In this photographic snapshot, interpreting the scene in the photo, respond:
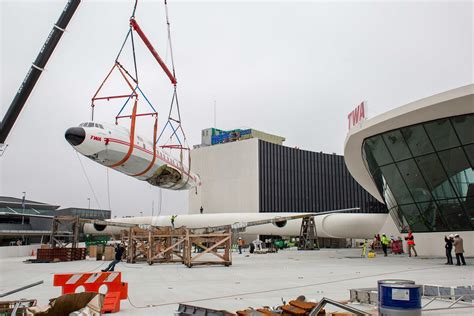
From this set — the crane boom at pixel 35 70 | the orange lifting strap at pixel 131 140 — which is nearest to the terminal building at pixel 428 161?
the orange lifting strap at pixel 131 140

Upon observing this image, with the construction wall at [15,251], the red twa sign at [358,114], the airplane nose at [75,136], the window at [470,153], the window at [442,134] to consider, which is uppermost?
the red twa sign at [358,114]

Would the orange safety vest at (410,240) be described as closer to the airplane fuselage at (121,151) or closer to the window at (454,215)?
the window at (454,215)

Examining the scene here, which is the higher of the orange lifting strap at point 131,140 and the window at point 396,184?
the orange lifting strap at point 131,140

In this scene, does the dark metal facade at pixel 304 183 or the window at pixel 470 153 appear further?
the dark metal facade at pixel 304 183

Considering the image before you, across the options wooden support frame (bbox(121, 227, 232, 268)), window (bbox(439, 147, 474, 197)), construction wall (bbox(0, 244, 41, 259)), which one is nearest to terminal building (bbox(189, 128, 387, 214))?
construction wall (bbox(0, 244, 41, 259))

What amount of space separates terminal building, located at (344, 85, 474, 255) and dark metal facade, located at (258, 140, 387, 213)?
5190 cm

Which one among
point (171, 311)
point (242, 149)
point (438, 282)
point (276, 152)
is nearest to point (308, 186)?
point (276, 152)

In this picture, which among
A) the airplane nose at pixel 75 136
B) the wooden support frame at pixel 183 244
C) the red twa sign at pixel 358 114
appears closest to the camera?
the airplane nose at pixel 75 136

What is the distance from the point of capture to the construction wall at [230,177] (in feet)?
264

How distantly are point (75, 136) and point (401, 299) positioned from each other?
18.5m

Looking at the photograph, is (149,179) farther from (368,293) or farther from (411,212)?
(368,293)

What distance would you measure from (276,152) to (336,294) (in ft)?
245

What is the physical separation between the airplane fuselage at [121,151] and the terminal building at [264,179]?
51.9 m

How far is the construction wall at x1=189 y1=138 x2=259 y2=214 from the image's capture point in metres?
80.4
